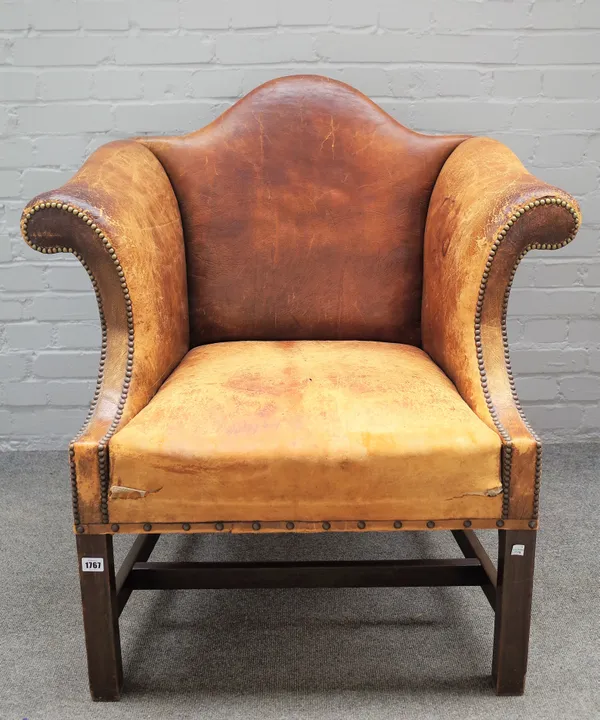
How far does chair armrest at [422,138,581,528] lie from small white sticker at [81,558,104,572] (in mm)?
642

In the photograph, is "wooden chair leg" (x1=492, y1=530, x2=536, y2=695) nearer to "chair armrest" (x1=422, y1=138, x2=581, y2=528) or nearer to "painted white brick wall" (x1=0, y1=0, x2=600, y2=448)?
"chair armrest" (x1=422, y1=138, x2=581, y2=528)

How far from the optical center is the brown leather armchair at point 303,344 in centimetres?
127

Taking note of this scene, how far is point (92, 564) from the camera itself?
4.32ft

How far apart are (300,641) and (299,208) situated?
2.86 ft

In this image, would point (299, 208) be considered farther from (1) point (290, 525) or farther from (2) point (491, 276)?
(1) point (290, 525)

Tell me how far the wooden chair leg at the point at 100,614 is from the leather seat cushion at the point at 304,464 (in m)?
0.07

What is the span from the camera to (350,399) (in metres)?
1.36

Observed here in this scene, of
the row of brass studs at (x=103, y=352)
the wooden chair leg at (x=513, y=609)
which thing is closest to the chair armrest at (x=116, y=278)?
the row of brass studs at (x=103, y=352)

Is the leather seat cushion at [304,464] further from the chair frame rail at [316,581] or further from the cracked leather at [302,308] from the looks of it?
the chair frame rail at [316,581]

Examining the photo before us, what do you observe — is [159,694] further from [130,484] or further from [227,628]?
[130,484]

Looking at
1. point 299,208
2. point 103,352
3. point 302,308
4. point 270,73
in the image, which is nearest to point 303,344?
point 302,308

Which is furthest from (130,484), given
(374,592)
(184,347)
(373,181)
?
(373,181)

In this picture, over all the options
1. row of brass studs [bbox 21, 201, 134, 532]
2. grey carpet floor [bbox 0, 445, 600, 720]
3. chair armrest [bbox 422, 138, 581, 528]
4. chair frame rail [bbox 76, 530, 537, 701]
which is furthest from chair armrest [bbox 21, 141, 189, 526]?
chair armrest [bbox 422, 138, 581, 528]

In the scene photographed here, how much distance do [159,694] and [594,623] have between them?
0.82 meters
